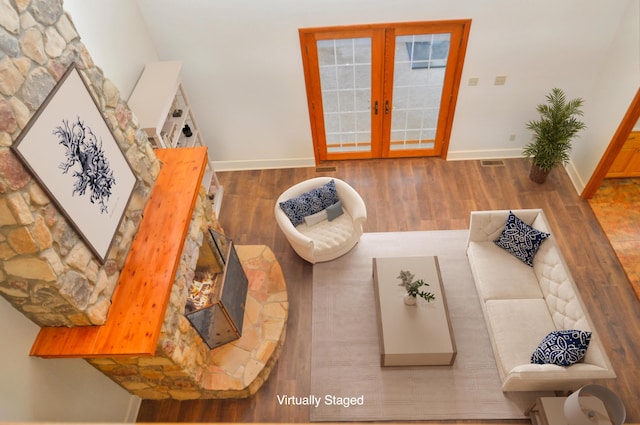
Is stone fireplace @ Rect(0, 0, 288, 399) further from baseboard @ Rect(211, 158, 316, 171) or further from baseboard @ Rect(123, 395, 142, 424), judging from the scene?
baseboard @ Rect(211, 158, 316, 171)

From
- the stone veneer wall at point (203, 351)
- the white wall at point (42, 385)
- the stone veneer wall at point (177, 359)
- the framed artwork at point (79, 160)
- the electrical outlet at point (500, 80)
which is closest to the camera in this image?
the framed artwork at point (79, 160)

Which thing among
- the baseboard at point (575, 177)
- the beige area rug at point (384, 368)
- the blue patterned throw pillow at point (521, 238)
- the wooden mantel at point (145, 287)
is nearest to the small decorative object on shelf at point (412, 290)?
the beige area rug at point (384, 368)

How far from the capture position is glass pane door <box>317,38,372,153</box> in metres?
5.27

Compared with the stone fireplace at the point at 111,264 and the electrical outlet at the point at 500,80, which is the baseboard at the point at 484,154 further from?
the stone fireplace at the point at 111,264

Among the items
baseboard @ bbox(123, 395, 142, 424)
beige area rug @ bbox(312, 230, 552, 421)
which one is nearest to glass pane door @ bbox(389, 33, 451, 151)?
beige area rug @ bbox(312, 230, 552, 421)

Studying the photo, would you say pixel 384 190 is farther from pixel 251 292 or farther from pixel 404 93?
pixel 251 292

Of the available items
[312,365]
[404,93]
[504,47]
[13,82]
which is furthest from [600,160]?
[13,82]

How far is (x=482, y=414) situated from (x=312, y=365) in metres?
1.73

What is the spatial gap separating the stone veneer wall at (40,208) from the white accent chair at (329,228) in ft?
6.88

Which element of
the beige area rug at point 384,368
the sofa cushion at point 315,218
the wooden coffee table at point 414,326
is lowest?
the beige area rug at point 384,368

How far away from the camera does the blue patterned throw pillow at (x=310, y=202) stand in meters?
5.05

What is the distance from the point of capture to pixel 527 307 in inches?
165

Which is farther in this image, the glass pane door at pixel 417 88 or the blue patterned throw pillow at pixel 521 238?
the glass pane door at pixel 417 88

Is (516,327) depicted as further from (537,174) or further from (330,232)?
(537,174)
